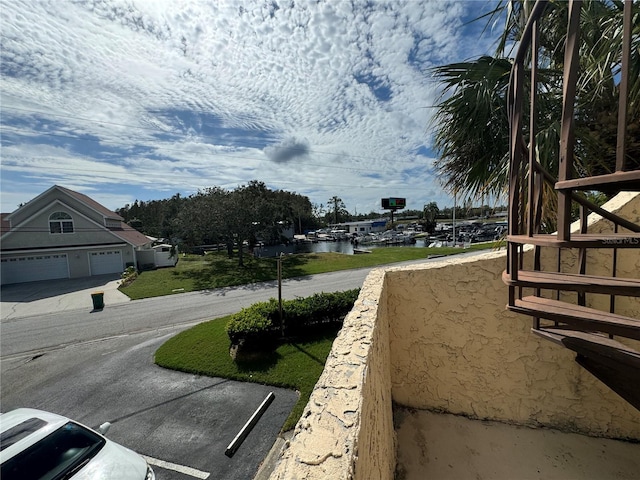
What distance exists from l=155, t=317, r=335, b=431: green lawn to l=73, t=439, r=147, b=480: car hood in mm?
2265

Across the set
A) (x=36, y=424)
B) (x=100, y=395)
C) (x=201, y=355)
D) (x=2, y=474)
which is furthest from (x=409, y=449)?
(x=100, y=395)

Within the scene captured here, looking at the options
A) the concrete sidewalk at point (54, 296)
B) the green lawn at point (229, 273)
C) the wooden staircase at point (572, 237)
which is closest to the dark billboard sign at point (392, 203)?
the green lawn at point (229, 273)

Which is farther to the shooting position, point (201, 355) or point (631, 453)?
point (201, 355)

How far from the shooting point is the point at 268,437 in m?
4.50

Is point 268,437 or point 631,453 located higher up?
point 631,453

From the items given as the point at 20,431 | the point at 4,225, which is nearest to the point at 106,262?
the point at 4,225

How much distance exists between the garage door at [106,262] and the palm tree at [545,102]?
75.4 ft

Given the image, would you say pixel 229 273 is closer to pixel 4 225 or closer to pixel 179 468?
pixel 4 225

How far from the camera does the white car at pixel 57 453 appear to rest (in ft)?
9.77

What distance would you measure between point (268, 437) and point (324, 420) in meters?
Result: 4.10

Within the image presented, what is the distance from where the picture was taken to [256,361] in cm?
686

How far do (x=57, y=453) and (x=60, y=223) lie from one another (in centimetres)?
2135

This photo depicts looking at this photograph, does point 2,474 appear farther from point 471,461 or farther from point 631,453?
point 631,453

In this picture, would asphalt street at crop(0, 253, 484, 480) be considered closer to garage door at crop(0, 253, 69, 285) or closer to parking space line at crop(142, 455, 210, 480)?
parking space line at crop(142, 455, 210, 480)
